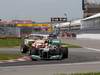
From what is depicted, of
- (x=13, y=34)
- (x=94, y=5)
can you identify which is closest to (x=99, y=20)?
(x=13, y=34)

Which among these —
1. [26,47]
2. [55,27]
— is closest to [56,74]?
[26,47]

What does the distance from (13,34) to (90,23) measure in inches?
764

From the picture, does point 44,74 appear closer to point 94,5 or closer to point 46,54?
point 46,54

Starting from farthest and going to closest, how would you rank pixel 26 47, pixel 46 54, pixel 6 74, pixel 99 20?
pixel 99 20 → pixel 26 47 → pixel 46 54 → pixel 6 74

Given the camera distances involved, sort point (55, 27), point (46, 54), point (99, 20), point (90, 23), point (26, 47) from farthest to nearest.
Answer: point (55, 27)
point (90, 23)
point (99, 20)
point (26, 47)
point (46, 54)

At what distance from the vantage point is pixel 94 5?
123 meters

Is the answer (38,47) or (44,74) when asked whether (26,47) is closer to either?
(38,47)

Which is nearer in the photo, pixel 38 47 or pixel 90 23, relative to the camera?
pixel 38 47

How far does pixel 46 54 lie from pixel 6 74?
7900 mm

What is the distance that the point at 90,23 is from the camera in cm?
8538

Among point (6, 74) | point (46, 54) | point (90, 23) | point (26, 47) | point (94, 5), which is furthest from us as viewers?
point (94, 5)

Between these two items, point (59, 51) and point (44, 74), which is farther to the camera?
point (59, 51)

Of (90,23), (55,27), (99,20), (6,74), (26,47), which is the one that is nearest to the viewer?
(6,74)

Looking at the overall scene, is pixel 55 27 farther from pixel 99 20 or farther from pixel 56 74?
pixel 56 74
